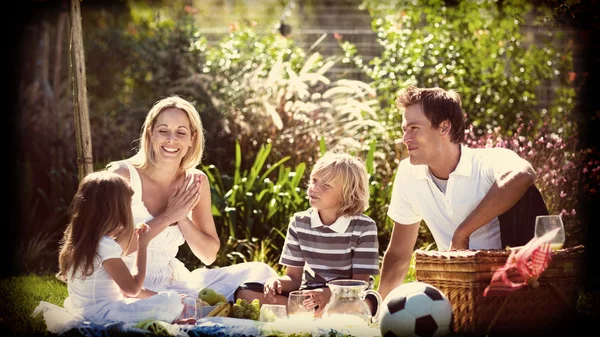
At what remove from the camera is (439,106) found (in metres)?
4.83

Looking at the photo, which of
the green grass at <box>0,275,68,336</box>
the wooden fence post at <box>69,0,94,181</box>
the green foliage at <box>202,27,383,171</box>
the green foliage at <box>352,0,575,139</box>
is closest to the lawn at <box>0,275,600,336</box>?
the green grass at <box>0,275,68,336</box>

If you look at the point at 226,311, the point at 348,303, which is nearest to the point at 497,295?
the point at 348,303

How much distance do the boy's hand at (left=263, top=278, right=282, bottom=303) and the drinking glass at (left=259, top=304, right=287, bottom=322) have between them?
1.10 ft

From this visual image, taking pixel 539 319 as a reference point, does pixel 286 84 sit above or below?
above

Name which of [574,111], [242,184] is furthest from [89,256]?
[574,111]

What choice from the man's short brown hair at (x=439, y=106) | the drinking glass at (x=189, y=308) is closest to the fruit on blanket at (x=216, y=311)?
the drinking glass at (x=189, y=308)

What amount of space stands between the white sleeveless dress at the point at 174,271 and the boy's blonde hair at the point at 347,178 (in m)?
0.74

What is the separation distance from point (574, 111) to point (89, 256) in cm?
499

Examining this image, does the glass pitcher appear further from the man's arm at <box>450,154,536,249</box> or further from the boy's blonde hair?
the boy's blonde hair

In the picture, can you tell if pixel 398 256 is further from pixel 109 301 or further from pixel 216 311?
pixel 109 301

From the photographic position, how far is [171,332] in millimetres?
4055

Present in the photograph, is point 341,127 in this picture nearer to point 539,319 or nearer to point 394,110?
point 394,110

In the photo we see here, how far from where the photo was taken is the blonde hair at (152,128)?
17.2ft

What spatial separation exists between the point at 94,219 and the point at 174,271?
1.01 m
